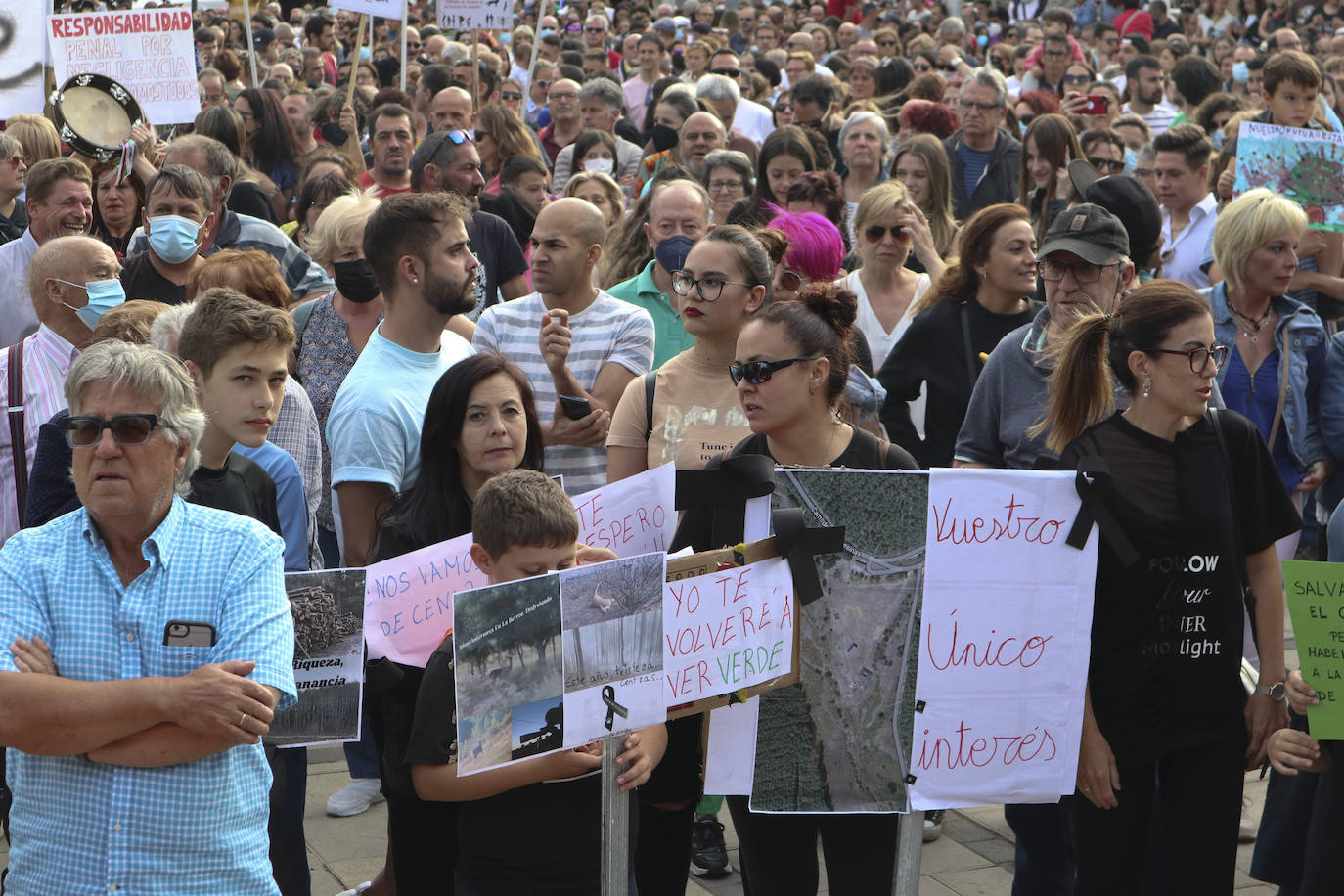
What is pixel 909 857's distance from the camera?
10.5 feet

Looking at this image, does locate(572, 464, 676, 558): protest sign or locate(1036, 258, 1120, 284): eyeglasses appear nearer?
locate(572, 464, 676, 558): protest sign

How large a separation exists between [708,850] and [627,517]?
1.67 meters

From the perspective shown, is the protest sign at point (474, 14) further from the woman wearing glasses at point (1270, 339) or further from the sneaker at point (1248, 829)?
the sneaker at point (1248, 829)

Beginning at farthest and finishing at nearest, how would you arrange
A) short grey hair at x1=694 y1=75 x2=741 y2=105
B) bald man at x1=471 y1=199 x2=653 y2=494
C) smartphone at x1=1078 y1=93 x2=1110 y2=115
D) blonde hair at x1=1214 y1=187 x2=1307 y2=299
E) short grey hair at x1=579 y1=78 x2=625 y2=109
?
short grey hair at x1=694 y1=75 x2=741 y2=105 → short grey hair at x1=579 y1=78 x2=625 y2=109 → smartphone at x1=1078 y1=93 x2=1110 y2=115 → blonde hair at x1=1214 y1=187 x2=1307 y2=299 → bald man at x1=471 y1=199 x2=653 y2=494

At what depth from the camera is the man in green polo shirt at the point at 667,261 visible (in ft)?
18.1

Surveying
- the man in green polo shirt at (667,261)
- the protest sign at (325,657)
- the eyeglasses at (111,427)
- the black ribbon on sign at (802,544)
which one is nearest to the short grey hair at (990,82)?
the man in green polo shirt at (667,261)

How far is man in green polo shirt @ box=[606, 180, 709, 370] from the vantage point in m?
5.51

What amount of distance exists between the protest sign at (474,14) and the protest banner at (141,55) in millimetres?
2576

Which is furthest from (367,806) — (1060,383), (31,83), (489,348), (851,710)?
(31,83)

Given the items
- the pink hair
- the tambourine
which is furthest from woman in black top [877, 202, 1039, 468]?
the tambourine

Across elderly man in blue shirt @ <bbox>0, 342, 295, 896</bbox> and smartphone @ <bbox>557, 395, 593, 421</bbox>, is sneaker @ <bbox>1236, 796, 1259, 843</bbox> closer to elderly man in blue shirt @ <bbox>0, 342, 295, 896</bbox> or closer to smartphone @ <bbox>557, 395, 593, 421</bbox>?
smartphone @ <bbox>557, 395, 593, 421</bbox>

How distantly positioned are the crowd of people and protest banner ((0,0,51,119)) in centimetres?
213

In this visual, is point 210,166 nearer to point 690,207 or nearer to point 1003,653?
point 690,207

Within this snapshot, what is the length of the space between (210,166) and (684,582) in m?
4.54
